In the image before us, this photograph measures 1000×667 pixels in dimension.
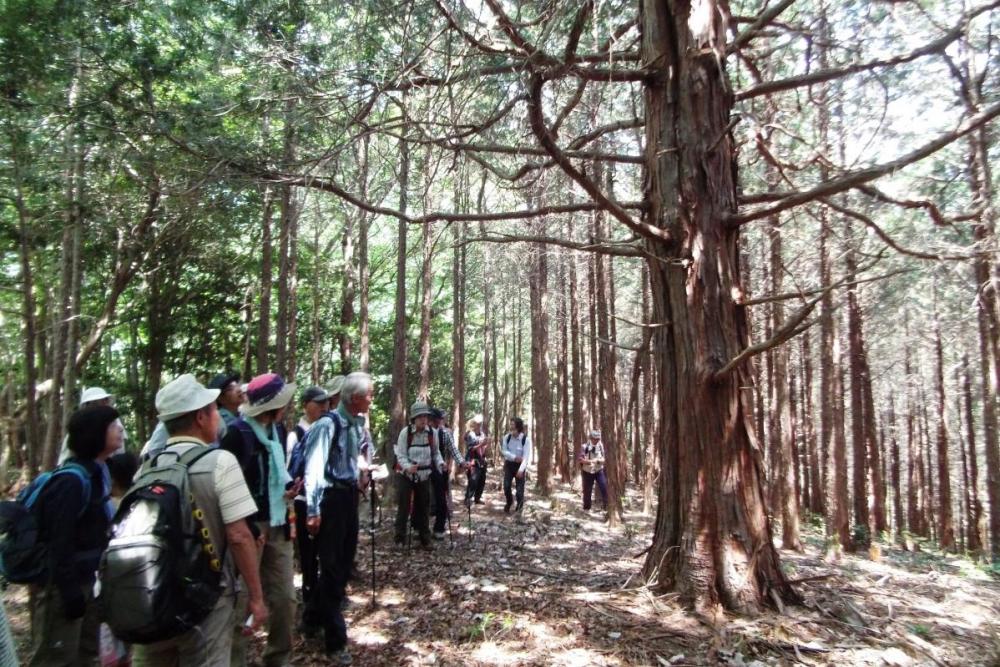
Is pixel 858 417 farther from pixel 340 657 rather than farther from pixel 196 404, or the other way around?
pixel 196 404

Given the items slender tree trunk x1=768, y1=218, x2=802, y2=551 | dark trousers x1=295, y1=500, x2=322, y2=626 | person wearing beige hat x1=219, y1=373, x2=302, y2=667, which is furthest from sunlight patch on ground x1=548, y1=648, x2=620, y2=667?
slender tree trunk x1=768, y1=218, x2=802, y2=551

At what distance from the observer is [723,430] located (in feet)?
16.8

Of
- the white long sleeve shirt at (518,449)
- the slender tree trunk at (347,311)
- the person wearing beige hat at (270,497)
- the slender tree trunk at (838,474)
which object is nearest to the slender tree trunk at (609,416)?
the white long sleeve shirt at (518,449)

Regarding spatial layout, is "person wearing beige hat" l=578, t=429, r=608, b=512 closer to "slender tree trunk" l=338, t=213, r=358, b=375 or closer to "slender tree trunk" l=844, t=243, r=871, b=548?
"slender tree trunk" l=844, t=243, r=871, b=548

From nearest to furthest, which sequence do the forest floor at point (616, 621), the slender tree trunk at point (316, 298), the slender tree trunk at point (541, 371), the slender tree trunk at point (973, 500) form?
the forest floor at point (616, 621)
the slender tree trunk at point (541, 371)
the slender tree trunk at point (973, 500)
the slender tree trunk at point (316, 298)

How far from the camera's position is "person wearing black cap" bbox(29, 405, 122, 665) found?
11.0 feet

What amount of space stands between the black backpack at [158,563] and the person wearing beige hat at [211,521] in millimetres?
91

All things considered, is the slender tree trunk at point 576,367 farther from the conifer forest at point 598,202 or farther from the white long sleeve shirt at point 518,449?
the white long sleeve shirt at point 518,449

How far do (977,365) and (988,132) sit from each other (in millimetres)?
16417

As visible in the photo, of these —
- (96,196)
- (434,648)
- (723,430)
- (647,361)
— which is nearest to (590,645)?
Answer: (434,648)

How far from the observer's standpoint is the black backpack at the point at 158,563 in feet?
7.79

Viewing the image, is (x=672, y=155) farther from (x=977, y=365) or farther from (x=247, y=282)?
(x=977, y=365)

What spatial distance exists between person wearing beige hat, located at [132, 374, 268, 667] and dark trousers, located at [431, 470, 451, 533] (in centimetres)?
568

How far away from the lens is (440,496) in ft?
28.8
